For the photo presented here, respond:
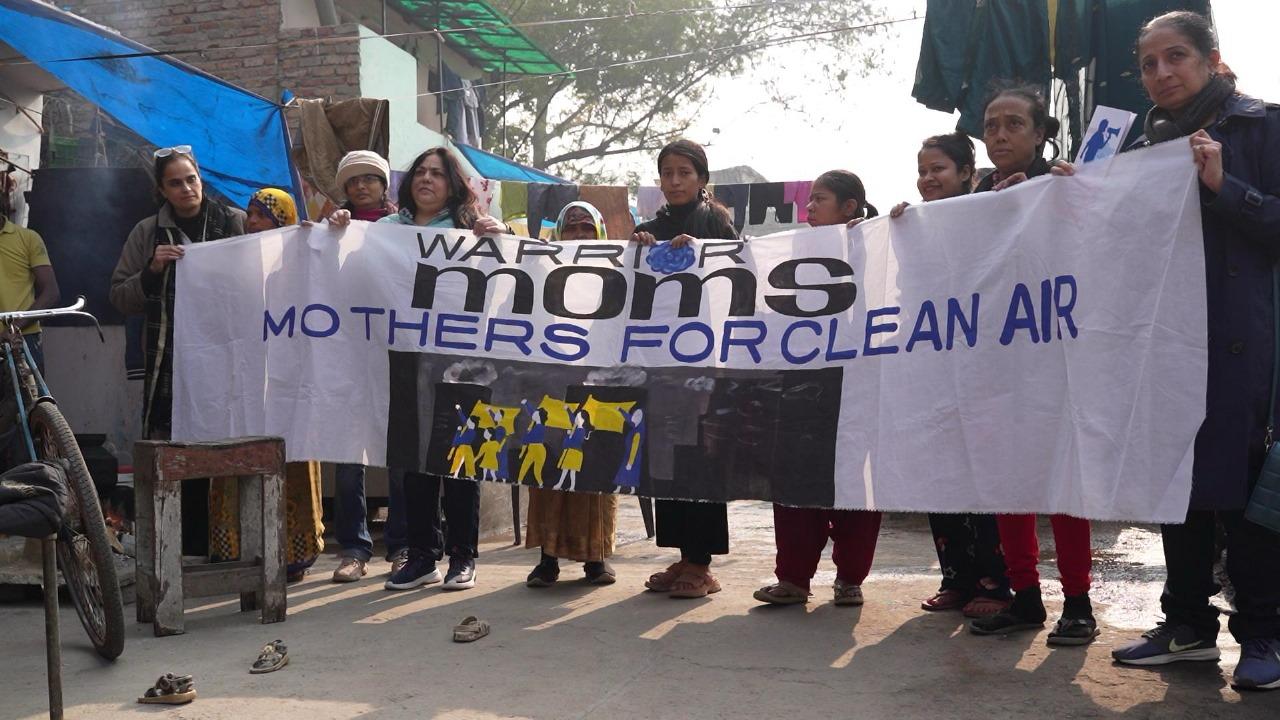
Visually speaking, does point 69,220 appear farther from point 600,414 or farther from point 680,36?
point 680,36

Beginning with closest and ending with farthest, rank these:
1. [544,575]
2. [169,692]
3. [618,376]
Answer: [169,692], [618,376], [544,575]

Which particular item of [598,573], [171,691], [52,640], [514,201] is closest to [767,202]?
[514,201]

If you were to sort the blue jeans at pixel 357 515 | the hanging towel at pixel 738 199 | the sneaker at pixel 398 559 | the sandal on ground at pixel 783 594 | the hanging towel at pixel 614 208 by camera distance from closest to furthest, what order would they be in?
the sandal on ground at pixel 783 594
the sneaker at pixel 398 559
the blue jeans at pixel 357 515
the hanging towel at pixel 614 208
the hanging towel at pixel 738 199

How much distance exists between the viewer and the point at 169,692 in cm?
348

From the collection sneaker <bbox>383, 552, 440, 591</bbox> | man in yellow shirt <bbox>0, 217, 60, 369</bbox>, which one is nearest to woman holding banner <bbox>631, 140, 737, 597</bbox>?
sneaker <bbox>383, 552, 440, 591</bbox>

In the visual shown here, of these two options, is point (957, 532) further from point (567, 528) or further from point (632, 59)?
point (632, 59)

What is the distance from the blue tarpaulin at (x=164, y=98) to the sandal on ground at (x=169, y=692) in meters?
5.18

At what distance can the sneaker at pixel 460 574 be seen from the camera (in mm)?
5129

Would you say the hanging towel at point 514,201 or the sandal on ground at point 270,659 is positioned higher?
the hanging towel at point 514,201

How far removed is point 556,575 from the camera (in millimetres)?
5168

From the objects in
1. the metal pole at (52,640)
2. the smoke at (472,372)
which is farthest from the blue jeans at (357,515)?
the metal pole at (52,640)

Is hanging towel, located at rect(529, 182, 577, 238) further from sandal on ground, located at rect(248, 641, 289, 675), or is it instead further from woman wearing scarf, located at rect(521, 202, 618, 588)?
sandal on ground, located at rect(248, 641, 289, 675)

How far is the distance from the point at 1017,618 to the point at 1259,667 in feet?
3.06

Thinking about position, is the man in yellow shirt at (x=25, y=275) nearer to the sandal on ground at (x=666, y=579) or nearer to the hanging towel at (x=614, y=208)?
the sandal on ground at (x=666, y=579)
